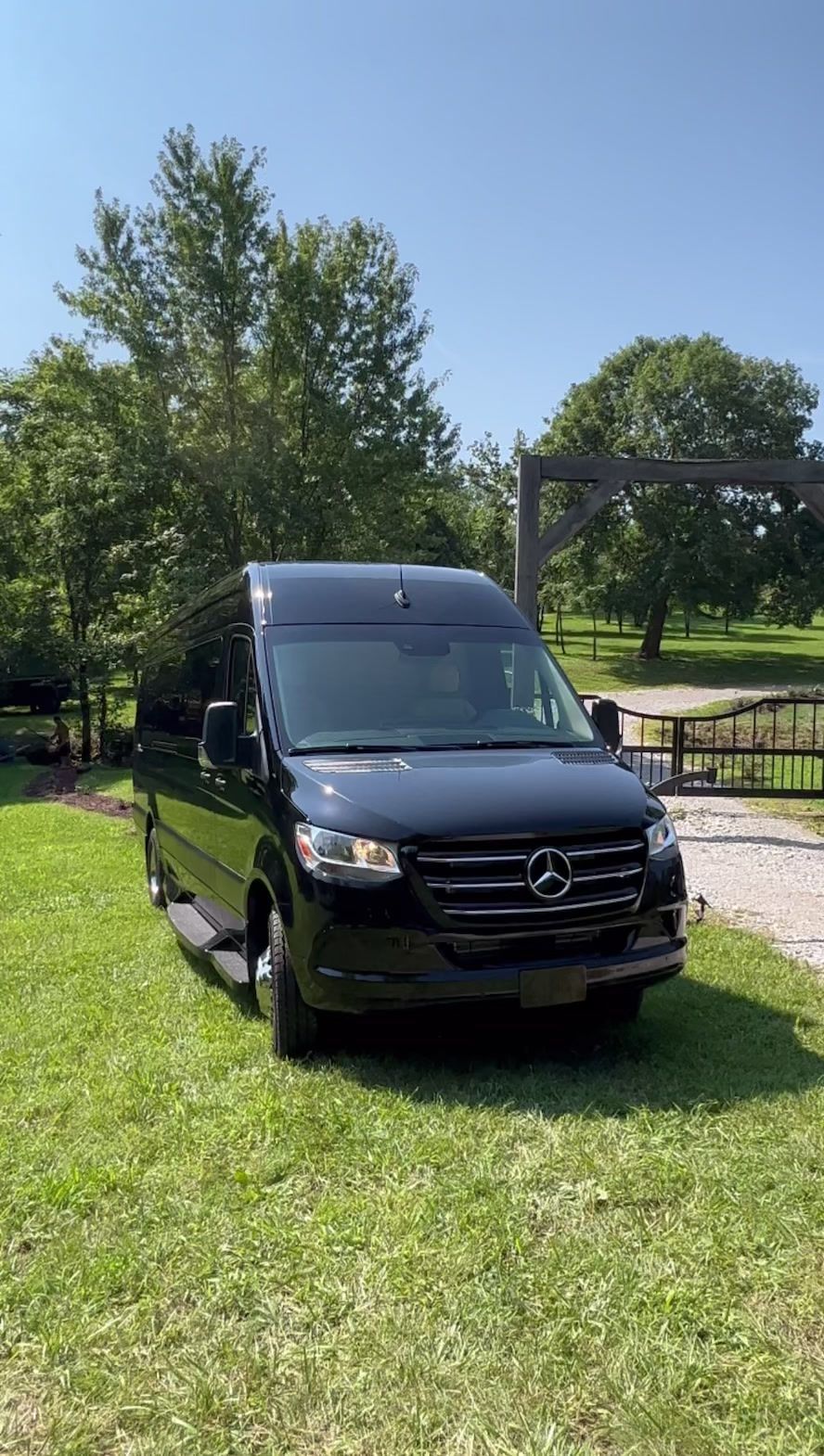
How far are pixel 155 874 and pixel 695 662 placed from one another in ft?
131

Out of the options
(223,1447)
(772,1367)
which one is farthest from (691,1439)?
→ (223,1447)

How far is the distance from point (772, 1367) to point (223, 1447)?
1352 mm

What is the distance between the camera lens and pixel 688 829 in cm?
1100

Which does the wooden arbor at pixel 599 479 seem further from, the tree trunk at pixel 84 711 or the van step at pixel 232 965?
the tree trunk at pixel 84 711

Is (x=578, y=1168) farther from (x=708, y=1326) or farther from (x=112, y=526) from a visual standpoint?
(x=112, y=526)

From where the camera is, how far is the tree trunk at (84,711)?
79.1 feet

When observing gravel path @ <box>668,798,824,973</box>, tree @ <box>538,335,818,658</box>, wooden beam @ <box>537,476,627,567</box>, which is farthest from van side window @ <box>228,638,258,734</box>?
tree @ <box>538,335,818,658</box>

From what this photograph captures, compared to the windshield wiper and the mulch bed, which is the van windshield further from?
the mulch bed

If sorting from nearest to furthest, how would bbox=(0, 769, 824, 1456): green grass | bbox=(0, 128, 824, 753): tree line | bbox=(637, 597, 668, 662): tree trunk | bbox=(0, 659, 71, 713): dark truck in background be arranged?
bbox=(0, 769, 824, 1456): green grass → bbox=(0, 128, 824, 753): tree line → bbox=(0, 659, 71, 713): dark truck in background → bbox=(637, 597, 668, 662): tree trunk

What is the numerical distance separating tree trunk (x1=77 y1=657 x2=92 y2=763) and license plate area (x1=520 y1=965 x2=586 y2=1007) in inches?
845

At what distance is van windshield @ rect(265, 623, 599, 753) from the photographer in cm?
507

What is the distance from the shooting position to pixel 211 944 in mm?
5781

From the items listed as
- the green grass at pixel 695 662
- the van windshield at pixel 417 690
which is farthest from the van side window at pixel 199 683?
the green grass at pixel 695 662

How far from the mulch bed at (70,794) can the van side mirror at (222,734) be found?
1100 cm
